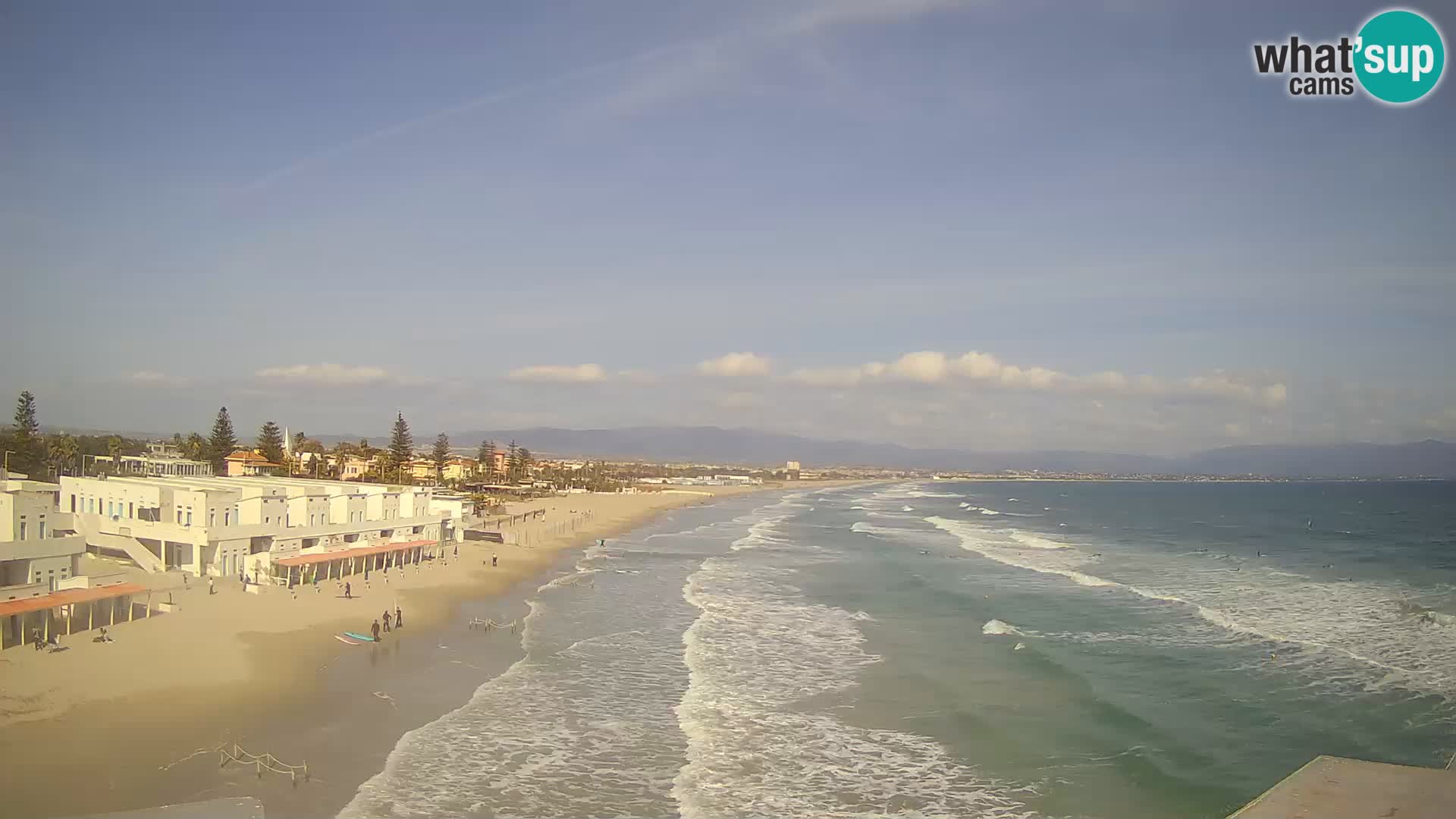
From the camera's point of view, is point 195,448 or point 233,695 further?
point 195,448

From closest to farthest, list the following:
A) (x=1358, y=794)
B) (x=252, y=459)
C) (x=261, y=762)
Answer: (x=1358, y=794) < (x=261, y=762) < (x=252, y=459)

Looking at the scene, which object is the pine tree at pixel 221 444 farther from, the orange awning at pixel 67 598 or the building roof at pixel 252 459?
the orange awning at pixel 67 598

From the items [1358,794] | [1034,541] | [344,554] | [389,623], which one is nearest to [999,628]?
[1358,794]

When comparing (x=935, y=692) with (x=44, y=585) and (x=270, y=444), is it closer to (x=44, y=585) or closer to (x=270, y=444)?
(x=44, y=585)

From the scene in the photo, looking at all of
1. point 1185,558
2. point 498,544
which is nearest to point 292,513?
point 498,544

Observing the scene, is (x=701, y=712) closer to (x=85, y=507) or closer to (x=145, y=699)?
(x=145, y=699)

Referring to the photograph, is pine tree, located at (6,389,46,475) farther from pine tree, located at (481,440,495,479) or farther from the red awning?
pine tree, located at (481,440,495,479)

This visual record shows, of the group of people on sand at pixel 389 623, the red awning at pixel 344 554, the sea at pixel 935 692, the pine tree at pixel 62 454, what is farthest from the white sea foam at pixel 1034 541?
the pine tree at pixel 62 454
